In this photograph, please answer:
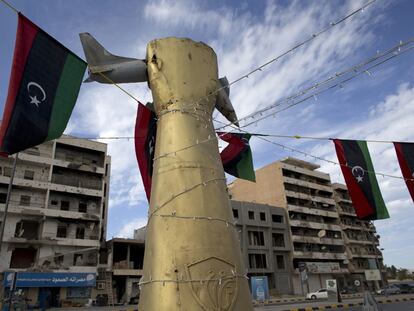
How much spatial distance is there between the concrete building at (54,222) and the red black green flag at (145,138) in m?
22.7

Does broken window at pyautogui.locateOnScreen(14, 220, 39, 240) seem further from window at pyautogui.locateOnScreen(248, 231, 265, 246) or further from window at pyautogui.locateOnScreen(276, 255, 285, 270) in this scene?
window at pyautogui.locateOnScreen(276, 255, 285, 270)

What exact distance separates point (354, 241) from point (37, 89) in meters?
54.2

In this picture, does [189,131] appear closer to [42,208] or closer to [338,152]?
[338,152]

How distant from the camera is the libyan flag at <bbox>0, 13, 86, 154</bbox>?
14.6 feet

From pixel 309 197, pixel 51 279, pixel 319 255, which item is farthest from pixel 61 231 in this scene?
pixel 309 197

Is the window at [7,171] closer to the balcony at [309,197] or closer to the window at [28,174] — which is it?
the window at [28,174]

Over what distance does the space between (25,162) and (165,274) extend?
30.5 metres

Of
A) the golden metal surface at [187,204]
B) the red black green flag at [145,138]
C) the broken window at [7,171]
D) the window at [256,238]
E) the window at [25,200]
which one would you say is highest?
the broken window at [7,171]

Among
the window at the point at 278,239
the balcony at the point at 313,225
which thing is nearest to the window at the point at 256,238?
the window at the point at 278,239

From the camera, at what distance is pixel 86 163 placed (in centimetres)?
3369

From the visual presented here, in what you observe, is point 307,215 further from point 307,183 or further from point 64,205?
point 64,205

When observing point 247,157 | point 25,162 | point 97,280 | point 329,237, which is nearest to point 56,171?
point 25,162

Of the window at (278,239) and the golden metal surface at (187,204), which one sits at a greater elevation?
the window at (278,239)

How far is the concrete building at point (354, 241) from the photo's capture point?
50428 millimetres
